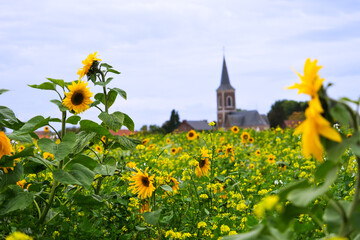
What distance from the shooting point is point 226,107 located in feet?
312

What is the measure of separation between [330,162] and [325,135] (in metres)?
0.08

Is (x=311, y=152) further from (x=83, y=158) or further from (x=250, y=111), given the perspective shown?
(x=250, y=111)

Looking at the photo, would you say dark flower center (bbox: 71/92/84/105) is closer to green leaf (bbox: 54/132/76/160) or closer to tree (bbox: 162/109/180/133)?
green leaf (bbox: 54/132/76/160)

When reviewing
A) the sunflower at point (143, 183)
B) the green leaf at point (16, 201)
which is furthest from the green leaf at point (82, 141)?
the sunflower at point (143, 183)

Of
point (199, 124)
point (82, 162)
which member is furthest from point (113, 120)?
point (199, 124)

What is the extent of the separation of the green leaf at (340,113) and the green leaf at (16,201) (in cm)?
165

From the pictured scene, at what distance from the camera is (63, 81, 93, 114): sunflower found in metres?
2.54

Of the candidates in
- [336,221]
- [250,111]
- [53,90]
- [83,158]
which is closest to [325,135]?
[336,221]

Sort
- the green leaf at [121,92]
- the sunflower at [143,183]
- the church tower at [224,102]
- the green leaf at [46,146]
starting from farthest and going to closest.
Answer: the church tower at [224,102]
the green leaf at [121,92]
the sunflower at [143,183]
the green leaf at [46,146]

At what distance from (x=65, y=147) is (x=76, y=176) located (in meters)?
0.19

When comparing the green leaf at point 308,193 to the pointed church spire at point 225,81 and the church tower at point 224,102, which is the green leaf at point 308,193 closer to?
the pointed church spire at point 225,81

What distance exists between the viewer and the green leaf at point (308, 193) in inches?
37.8

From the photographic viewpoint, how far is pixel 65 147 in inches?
85.7

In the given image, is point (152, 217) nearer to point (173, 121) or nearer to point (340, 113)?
point (340, 113)
